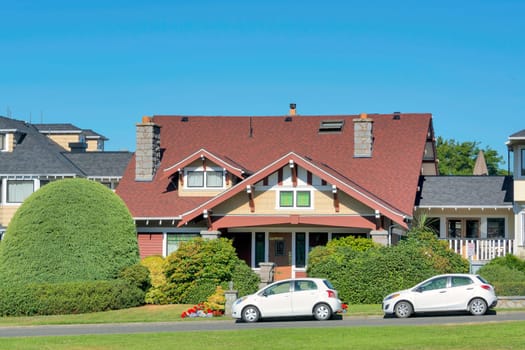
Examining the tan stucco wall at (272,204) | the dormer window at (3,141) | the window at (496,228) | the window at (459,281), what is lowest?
the window at (459,281)

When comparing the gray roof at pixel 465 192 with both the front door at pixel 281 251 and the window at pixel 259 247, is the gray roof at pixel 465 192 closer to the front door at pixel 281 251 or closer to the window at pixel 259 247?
the front door at pixel 281 251

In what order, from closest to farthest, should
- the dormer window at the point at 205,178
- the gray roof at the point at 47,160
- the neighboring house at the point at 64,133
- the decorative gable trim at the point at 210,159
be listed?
the decorative gable trim at the point at 210,159, the dormer window at the point at 205,178, the gray roof at the point at 47,160, the neighboring house at the point at 64,133

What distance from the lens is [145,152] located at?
170ft

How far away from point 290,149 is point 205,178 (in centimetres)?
511

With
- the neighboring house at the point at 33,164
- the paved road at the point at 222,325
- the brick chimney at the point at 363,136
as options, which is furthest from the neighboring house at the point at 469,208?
the neighboring house at the point at 33,164

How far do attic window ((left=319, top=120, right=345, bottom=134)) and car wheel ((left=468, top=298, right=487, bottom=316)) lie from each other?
848 inches

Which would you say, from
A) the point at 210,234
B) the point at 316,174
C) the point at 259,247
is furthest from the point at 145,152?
the point at 316,174

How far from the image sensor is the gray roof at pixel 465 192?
49625 mm

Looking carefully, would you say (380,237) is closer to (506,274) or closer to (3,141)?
(506,274)

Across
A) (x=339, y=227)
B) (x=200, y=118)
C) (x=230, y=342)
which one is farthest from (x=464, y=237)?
(x=230, y=342)

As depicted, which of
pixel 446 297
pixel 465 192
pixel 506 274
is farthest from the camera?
pixel 465 192

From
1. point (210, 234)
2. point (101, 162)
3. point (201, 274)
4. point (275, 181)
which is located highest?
point (101, 162)

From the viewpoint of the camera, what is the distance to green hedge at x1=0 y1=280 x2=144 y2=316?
39.8 metres

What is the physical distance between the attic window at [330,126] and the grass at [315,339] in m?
25.1
